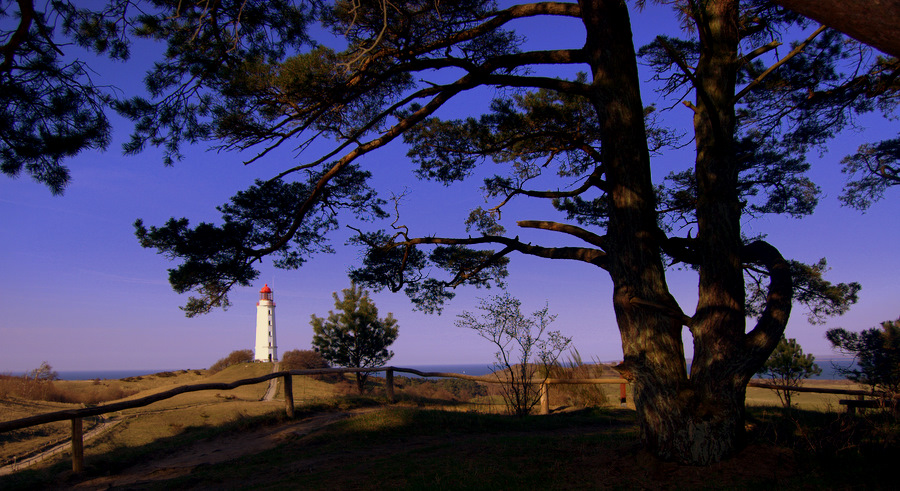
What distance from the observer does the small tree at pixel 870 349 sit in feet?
29.7

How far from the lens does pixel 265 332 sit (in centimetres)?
4488

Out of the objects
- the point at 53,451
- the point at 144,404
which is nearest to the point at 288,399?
the point at 144,404

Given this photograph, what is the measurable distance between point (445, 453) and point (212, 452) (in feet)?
12.4

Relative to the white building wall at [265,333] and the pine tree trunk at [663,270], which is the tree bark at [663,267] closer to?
the pine tree trunk at [663,270]

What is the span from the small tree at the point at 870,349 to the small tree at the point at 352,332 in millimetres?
16027

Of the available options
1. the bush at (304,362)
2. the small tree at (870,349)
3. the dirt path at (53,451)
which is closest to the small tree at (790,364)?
the small tree at (870,349)

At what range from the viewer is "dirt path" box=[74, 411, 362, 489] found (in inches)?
255

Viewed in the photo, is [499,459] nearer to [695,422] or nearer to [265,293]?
[695,422]

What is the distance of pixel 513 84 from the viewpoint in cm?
658

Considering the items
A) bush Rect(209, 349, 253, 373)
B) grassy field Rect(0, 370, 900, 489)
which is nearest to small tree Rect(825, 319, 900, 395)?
grassy field Rect(0, 370, 900, 489)

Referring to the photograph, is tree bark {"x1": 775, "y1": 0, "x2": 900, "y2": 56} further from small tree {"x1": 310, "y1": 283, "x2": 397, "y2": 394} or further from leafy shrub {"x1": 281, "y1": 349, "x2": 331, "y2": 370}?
leafy shrub {"x1": 281, "y1": 349, "x2": 331, "y2": 370}

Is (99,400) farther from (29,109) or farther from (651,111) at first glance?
(651,111)

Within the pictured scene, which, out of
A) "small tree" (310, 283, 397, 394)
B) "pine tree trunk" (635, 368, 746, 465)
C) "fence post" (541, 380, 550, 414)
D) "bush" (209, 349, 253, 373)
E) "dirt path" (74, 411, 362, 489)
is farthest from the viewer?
"bush" (209, 349, 253, 373)

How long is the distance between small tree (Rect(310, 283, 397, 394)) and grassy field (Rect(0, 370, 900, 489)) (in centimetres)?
1045
